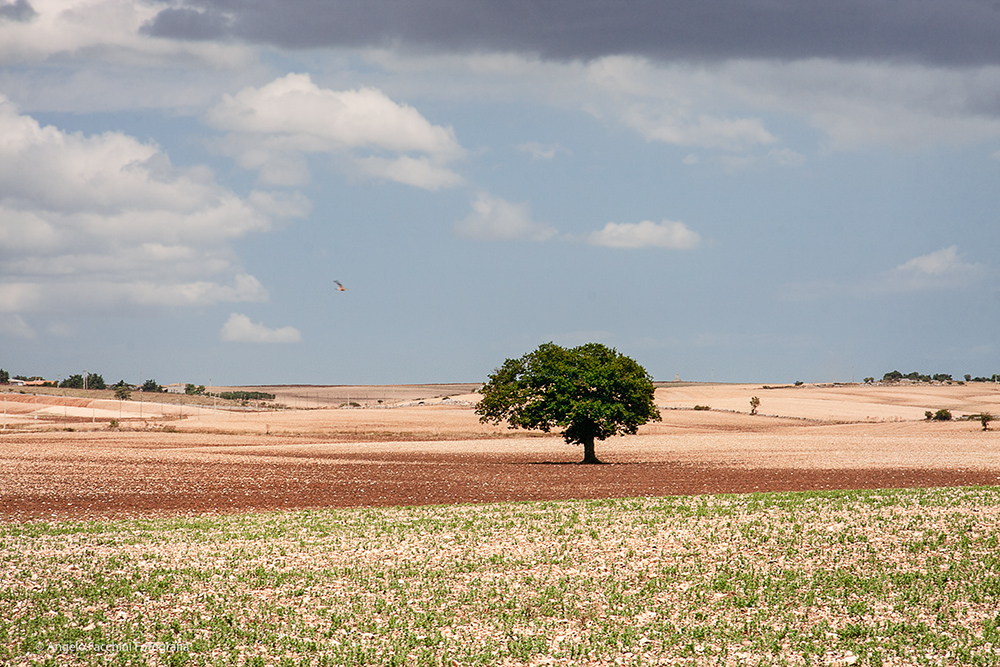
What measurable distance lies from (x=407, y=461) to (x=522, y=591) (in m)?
40.0

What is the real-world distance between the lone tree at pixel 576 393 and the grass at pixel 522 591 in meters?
30.8

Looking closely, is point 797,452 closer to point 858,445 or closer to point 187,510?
point 858,445

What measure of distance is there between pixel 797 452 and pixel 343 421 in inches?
2500

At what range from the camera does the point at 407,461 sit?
5738 cm

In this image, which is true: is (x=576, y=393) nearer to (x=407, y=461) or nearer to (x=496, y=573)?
(x=407, y=461)

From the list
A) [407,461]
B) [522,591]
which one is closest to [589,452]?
[407,461]

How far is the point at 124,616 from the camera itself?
16344 millimetres

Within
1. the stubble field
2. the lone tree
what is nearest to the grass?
the stubble field

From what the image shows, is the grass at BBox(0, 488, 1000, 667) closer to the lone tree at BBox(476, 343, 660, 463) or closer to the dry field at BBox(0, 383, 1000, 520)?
the dry field at BBox(0, 383, 1000, 520)

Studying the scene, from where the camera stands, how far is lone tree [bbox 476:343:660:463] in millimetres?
55875

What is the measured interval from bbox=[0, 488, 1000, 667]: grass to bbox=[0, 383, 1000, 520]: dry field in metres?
9.98

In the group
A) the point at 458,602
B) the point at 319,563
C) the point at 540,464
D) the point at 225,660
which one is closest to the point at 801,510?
the point at 458,602

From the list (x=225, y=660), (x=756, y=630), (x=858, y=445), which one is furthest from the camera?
(x=858, y=445)

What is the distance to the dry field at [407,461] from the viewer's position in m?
35.2
